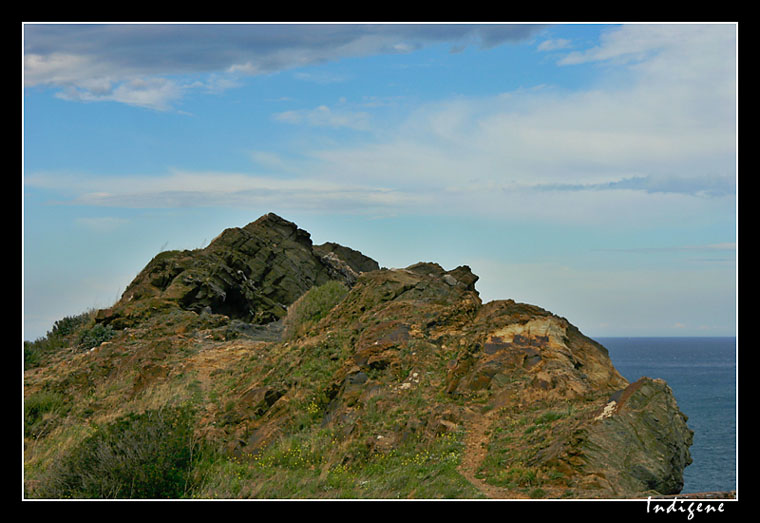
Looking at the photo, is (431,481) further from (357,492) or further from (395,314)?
(395,314)

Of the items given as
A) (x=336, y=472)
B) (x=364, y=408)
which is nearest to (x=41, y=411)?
(x=364, y=408)

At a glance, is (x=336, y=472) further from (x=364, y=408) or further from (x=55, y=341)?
(x=55, y=341)

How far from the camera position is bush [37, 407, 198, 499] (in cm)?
1026

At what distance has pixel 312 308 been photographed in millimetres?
21109

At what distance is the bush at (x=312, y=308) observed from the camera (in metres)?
20.3

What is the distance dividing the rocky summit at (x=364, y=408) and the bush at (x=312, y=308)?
0.08 m

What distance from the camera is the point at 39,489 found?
431 inches

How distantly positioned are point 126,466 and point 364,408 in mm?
4369

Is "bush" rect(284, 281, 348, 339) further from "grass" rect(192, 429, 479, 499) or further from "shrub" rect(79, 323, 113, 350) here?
"grass" rect(192, 429, 479, 499)

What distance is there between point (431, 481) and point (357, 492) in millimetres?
1107

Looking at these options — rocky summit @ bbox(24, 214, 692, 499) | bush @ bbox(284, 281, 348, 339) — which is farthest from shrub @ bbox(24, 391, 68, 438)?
bush @ bbox(284, 281, 348, 339)

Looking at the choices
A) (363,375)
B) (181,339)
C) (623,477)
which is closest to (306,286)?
(181,339)

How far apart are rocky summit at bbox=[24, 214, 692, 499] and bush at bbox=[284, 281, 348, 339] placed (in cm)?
8

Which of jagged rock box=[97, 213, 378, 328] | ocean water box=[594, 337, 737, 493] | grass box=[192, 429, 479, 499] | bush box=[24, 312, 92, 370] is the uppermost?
jagged rock box=[97, 213, 378, 328]
